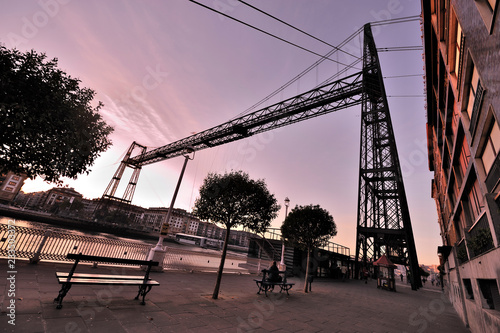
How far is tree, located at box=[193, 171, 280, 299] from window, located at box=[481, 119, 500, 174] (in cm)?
665

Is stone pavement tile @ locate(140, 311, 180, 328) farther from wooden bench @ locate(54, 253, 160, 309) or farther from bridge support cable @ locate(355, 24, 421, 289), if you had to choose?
bridge support cable @ locate(355, 24, 421, 289)

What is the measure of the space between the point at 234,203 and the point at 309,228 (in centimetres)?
636

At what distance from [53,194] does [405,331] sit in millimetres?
153967

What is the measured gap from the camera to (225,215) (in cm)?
791

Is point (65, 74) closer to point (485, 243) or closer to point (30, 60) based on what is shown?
point (30, 60)

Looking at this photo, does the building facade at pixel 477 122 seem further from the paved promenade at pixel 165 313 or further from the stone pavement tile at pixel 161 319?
the stone pavement tile at pixel 161 319

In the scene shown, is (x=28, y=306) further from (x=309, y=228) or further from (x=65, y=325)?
(x=309, y=228)

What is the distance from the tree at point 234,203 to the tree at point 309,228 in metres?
4.63

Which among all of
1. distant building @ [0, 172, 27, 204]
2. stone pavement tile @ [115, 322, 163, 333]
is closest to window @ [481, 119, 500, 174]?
stone pavement tile @ [115, 322, 163, 333]

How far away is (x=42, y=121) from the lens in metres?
5.34

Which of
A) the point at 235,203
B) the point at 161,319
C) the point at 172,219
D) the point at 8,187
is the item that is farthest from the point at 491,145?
the point at 172,219

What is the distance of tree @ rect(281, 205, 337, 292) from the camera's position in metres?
12.1

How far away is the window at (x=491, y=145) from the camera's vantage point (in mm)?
5062

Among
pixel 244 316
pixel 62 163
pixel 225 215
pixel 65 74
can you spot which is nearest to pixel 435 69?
pixel 225 215
